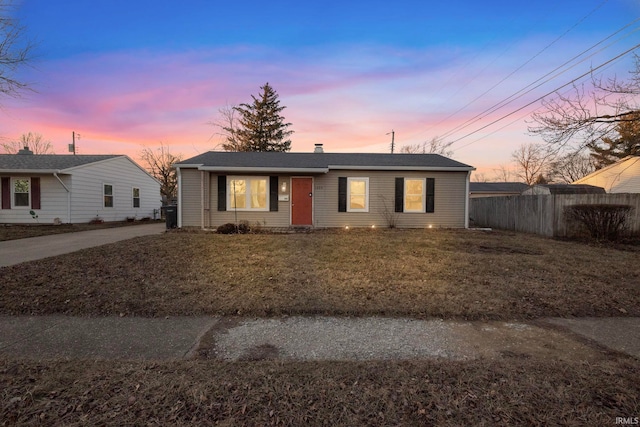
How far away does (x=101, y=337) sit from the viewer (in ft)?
10.3

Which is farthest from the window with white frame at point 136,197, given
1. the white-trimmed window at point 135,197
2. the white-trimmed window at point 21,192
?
the white-trimmed window at point 21,192

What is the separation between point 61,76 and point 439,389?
13694 mm

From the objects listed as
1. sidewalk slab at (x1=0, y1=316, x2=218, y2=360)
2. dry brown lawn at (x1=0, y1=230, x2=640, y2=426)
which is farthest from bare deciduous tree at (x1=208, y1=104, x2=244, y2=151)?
sidewalk slab at (x1=0, y1=316, x2=218, y2=360)

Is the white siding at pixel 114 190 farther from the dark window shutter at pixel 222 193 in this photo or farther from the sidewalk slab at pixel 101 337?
the sidewalk slab at pixel 101 337

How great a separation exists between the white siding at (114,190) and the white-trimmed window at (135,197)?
21cm

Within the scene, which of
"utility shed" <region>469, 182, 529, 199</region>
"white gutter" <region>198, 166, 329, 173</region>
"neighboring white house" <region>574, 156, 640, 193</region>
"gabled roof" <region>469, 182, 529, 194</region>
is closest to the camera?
"white gutter" <region>198, 166, 329, 173</region>

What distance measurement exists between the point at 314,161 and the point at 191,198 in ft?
17.4

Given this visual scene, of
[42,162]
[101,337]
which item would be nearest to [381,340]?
[101,337]

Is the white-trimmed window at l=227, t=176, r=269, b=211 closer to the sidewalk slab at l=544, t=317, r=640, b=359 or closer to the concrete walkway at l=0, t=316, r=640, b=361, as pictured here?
the concrete walkway at l=0, t=316, r=640, b=361

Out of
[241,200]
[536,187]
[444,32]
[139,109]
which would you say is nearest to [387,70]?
→ [444,32]

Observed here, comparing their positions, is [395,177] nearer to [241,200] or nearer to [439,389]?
[241,200]

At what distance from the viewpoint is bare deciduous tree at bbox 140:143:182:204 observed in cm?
3356

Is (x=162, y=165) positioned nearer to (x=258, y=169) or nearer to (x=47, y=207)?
(x=47, y=207)

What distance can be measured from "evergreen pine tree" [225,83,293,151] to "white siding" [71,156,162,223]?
12.1 m
